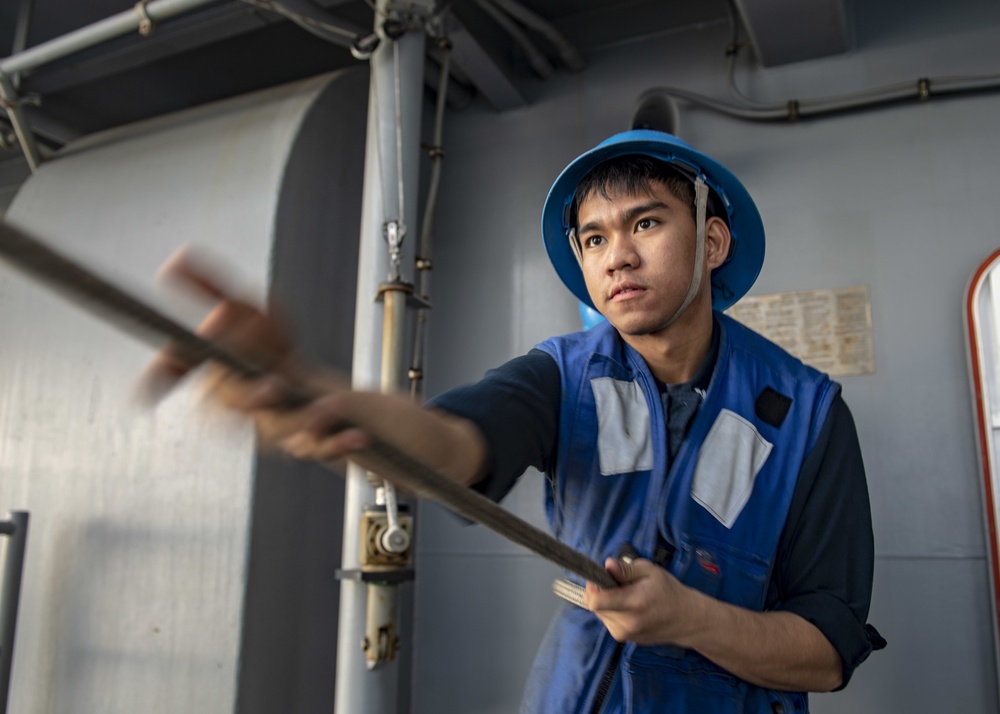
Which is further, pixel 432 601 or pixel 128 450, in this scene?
pixel 432 601

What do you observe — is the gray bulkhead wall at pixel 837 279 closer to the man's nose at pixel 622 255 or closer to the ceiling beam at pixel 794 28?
the ceiling beam at pixel 794 28

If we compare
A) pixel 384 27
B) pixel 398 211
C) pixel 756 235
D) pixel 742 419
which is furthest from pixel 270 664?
pixel 384 27

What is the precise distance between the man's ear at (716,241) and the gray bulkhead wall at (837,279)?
0.72 metres

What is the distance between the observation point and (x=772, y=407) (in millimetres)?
987

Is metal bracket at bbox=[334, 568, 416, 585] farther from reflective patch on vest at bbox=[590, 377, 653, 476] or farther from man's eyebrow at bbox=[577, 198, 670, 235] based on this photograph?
man's eyebrow at bbox=[577, 198, 670, 235]

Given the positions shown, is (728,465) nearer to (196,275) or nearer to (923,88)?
(196,275)

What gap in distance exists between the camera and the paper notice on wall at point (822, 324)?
1.69 m

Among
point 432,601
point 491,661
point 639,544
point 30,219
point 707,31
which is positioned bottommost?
point 491,661

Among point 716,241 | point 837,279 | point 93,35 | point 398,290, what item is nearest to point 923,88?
point 837,279

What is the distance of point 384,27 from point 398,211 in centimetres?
40

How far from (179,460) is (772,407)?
4.06 ft

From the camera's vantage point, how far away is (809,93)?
185 centimetres

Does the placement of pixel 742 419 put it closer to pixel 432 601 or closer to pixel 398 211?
pixel 398 211

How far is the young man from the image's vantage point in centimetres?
82
